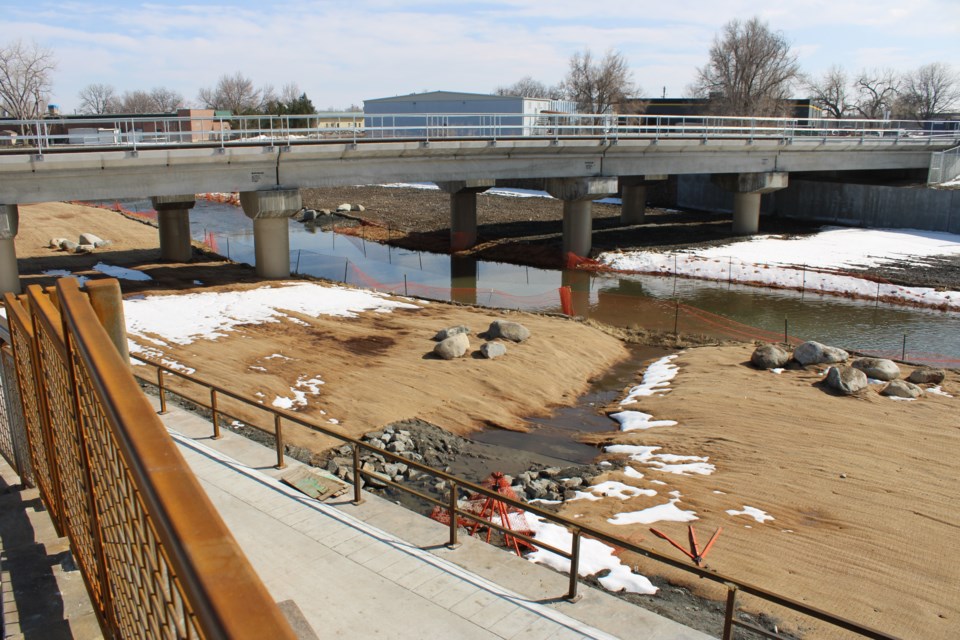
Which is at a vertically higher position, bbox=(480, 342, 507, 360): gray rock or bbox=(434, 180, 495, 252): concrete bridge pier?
bbox=(434, 180, 495, 252): concrete bridge pier

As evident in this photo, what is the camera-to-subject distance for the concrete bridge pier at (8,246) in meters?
24.5

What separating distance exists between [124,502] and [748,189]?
48.4 m

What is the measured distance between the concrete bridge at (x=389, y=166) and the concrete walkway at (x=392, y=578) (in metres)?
18.2

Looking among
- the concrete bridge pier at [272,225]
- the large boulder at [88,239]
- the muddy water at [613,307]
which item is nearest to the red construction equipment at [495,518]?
the muddy water at [613,307]

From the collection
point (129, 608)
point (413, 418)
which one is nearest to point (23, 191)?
point (413, 418)

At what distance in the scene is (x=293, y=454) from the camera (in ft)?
43.1

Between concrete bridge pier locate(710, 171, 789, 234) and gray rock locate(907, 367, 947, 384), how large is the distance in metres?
29.2

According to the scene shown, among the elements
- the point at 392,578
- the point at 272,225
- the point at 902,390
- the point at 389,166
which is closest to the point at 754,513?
the point at 392,578

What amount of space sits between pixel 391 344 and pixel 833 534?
13.2 m

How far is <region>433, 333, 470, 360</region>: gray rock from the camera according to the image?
2072 cm

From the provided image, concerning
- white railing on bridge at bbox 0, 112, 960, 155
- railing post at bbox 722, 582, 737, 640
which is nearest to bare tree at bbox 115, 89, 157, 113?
white railing on bridge at bbox 0, 112, 960, 155

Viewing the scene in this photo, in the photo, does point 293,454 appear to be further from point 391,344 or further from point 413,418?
point 391,344

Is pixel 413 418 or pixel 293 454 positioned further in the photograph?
pixel 413 418

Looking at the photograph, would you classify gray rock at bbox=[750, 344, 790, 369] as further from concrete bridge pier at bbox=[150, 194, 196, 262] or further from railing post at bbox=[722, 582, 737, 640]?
concrete bridge pier at bbox=[150, 194, 196, 262]
